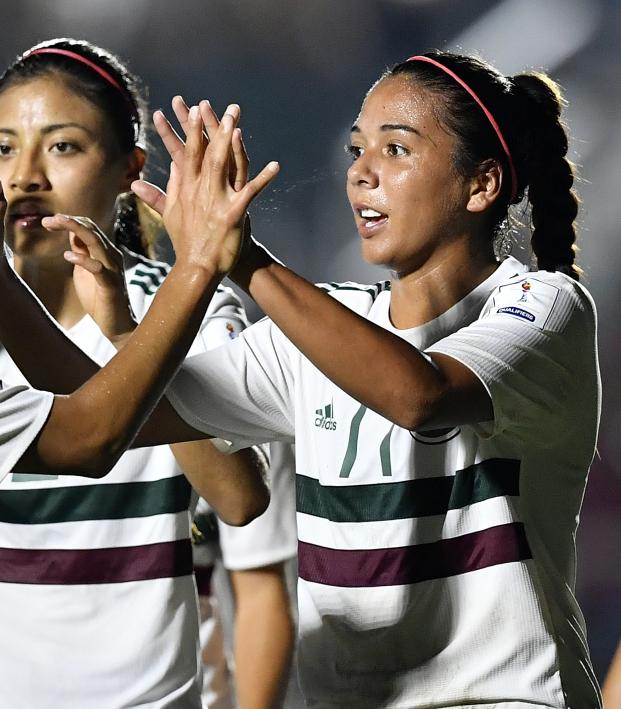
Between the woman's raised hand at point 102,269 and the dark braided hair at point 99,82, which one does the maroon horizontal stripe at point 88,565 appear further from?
the dark braided hair at point 99,82

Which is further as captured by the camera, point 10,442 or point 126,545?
point 126,545

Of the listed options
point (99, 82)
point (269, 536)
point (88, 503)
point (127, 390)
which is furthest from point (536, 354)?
point (99, 82)

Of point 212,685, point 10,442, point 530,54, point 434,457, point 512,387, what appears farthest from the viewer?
point 530,54

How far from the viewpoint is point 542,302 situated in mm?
1900

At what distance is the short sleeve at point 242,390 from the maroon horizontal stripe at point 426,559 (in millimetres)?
264

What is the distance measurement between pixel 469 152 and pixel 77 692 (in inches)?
41.3

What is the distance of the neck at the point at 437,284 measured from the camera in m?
2.08

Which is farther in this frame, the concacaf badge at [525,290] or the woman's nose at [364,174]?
the woman's nose at [364,174]

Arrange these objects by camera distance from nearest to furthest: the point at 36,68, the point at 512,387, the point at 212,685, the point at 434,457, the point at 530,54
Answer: the point at 512,387, the point at 434,457, the point at 36,68, the point at 212,685, the point at 530,54

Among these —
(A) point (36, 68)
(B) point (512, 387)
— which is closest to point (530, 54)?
(A) point (36, 68)

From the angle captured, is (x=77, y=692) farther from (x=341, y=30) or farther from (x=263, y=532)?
(x=341, y=30)

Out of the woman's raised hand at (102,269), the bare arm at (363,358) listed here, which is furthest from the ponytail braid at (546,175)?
the woman's raised hand at (102,269)

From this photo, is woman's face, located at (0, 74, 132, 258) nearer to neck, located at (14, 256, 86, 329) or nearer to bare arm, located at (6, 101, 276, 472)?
neck, located at (14, 256, 86, 329)

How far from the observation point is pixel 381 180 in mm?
2033
